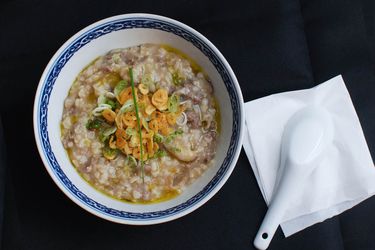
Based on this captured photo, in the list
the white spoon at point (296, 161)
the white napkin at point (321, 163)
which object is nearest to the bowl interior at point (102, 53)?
the white napkin at point (321, 163)

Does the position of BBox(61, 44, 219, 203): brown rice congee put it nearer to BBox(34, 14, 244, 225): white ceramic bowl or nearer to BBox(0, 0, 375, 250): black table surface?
BBox(34, 14, 244, 225): white ceramic bowl

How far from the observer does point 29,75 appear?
214 cm

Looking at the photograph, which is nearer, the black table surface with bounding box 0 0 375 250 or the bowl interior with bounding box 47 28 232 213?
the bowl interior with bounding box 47 28 232 213

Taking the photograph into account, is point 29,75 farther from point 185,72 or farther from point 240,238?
point 240,238

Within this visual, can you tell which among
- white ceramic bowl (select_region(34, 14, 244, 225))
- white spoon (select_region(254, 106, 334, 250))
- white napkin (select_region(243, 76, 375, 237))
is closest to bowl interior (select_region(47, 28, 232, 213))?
white ceramic bowl (select_region(34, 14, 244, 225))

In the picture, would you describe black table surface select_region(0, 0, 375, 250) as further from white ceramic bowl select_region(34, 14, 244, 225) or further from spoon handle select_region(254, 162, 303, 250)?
white ceramic bowl select_region(34, 14, 244, 225)

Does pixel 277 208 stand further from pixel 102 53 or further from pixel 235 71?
pixel 102 53

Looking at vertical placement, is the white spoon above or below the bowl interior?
below

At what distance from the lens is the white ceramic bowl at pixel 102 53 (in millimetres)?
1865

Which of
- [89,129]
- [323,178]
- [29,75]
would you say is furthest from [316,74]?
[29,75]

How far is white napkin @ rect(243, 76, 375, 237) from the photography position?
209cm

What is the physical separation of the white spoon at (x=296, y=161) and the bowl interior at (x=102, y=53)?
0.28 metres

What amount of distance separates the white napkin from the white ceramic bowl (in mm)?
190

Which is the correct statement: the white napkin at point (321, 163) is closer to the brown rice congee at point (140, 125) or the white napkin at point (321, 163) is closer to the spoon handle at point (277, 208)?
the spoon handle at point (277, 208)
